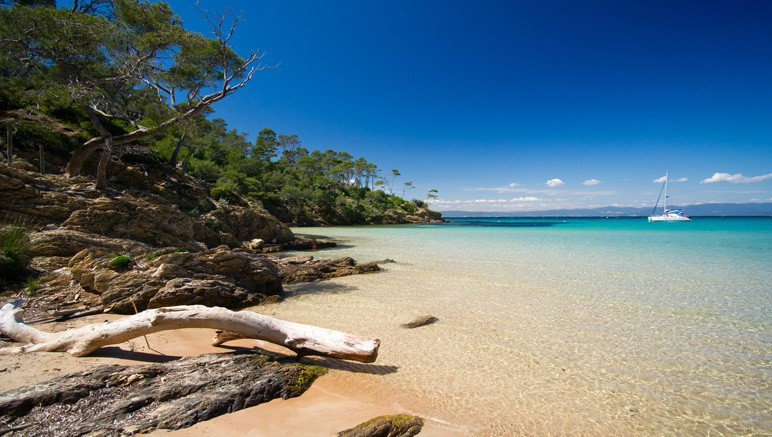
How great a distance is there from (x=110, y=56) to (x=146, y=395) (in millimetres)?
18346

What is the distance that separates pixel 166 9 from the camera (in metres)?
15.7

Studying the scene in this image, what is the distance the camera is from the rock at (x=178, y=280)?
23.1 ft

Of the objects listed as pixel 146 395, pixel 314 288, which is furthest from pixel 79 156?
pixel 146 395

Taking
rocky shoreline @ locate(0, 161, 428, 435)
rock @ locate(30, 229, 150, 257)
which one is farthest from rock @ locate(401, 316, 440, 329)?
rock @ locate(30, 229, 150, 257)

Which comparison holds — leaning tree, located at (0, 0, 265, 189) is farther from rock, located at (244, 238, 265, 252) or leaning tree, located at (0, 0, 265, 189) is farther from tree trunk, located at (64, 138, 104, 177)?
rock, located at (244, 238, 265, 252)

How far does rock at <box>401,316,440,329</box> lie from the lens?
727cm

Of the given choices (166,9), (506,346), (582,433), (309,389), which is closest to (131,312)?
(309,389)

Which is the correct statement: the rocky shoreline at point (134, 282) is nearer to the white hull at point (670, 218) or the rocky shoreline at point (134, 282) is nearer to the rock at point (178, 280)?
the rock at point (178, 280)

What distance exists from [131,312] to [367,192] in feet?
245

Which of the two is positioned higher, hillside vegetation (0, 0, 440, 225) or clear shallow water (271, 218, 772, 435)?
hillside vegetation (0, 0, 440, 225)

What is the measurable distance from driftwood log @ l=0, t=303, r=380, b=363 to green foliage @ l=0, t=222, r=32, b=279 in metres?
2.91

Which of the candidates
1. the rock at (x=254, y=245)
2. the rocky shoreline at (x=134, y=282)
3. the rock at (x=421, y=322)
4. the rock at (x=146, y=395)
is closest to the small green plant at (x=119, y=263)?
the rocky shoreline at (x=134, y=282)

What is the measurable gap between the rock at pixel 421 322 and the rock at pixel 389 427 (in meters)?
3.56

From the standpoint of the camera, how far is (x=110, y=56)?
1484 cm
